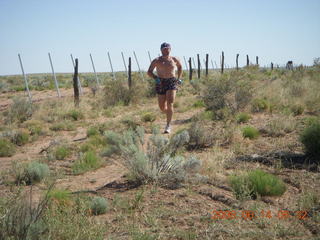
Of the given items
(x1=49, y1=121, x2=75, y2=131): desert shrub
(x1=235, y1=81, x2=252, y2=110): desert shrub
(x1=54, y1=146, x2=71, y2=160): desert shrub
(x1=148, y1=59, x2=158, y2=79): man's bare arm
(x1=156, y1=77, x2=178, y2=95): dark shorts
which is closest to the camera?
(x1=54, y1=146, x2=71, y2=160): desert shrub

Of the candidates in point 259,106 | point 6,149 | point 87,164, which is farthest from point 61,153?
point 259,106

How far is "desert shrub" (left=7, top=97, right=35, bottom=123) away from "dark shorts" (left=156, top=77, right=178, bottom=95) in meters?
6.96

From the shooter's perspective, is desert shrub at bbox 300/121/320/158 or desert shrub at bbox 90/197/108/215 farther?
desert shrub at bbox 300/121/320/158

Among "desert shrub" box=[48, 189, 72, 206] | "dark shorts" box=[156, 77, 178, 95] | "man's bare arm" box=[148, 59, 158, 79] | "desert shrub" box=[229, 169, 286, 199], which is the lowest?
"desert shrub" box=[229, 169, 286, 199]

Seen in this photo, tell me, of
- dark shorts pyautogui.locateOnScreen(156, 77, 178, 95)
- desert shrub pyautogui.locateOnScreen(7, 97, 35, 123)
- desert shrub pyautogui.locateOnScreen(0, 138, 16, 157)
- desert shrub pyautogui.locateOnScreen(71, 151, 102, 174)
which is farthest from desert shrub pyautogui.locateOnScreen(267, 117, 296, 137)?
desert shrub pyautogui.locateOnScreen(7, 97, 35, 123)

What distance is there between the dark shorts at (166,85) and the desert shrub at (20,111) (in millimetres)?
6958

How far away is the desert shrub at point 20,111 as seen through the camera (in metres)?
11.6

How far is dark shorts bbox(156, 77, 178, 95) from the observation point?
7102 millimetres

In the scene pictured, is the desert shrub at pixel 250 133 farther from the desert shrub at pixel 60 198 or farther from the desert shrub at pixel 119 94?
the desert shrub at pixel 119 94

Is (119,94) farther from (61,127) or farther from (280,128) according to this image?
(280,128)

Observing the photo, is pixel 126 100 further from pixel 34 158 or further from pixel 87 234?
pixel 87 234

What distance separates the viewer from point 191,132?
6148 mm

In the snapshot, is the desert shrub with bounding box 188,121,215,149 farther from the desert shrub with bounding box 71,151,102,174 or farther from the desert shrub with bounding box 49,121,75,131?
the desert shrub with bounding box 49,121,75,131

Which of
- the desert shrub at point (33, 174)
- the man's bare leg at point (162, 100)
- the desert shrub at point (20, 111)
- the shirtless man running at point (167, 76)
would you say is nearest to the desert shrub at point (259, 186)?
the desert shrub at point (33, 174)
